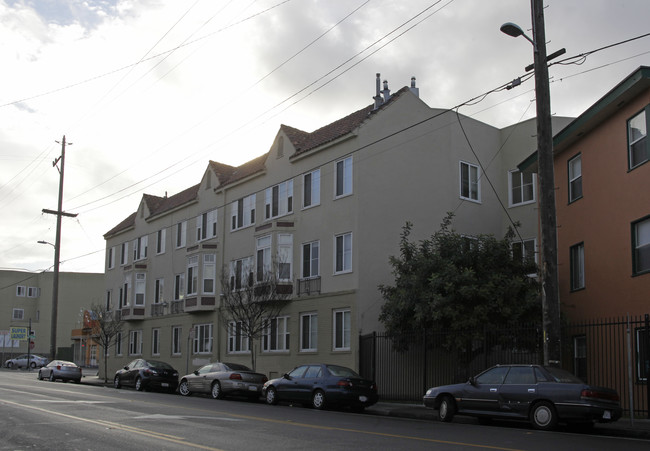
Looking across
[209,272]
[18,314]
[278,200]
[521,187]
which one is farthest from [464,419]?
[18,314]

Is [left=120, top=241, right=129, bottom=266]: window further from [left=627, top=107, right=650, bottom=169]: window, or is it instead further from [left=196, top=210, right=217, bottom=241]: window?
[left=627, top=107, right=650, bottom=169]: window

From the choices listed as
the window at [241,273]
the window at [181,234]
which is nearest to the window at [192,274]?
the window at [181,234]

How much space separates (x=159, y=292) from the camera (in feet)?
137

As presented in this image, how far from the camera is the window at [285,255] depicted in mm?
29703

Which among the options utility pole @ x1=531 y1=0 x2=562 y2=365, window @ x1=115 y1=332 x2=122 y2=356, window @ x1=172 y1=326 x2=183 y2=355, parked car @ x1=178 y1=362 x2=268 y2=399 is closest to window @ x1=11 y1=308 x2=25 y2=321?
window @ x1=115 y1=332 x2=122 y2=356

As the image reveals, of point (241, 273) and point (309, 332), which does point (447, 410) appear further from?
point (241, 273)

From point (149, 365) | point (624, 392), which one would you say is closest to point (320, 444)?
point (624, 392)

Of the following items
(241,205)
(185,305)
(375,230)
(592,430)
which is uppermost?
(241,205)

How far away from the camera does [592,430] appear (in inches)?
557

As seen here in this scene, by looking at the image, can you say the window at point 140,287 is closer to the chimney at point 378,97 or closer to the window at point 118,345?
the window at point 118,345

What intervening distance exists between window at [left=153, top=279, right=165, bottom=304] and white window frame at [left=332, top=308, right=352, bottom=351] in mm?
16897

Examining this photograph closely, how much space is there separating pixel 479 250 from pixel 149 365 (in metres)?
14.5

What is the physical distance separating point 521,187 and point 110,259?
30.5 meters

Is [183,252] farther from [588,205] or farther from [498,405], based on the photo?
[498,405]
